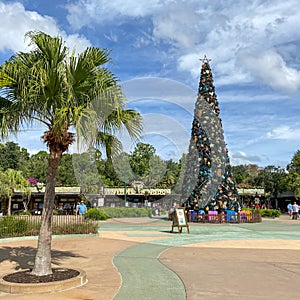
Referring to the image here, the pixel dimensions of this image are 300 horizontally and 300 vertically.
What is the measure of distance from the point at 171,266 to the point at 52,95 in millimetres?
4735

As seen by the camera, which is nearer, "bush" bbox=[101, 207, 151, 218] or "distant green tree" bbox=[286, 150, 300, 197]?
"bush" bbox=[101, 207, 151, 218]

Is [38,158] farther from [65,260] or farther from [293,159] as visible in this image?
[65,260]

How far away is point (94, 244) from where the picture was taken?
12883 mm

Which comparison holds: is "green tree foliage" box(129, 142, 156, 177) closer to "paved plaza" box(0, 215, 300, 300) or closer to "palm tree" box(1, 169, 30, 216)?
"palm tree" box(1, 169, 30, 216)

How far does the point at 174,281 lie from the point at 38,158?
66705mm

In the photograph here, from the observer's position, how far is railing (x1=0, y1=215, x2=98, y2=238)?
558 inches

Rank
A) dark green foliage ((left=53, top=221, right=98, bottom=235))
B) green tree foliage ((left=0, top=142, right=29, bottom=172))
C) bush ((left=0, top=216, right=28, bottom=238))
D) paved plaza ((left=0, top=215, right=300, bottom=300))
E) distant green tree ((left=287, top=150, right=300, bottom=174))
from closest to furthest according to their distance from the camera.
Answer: paved plaza ((left=0, top=215, right=300, bottom=300)) < bush ((left=0, top=216, right=28, bottom=238)) < dark green foliage ((left=53, top=221, right=98, bottom=235)) < distant green tree ((left=287, top=150, right=300, bottom=174)) < green tree foliage ((left=0, top=142, right=29, bottom=172))

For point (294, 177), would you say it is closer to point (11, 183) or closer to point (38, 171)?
point (11, 183)

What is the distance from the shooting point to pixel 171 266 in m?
8.77

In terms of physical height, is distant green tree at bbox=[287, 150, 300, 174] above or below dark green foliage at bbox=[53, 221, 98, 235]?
above

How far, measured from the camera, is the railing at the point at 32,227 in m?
14.2

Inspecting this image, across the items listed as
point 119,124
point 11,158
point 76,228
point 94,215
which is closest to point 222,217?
point 94,215

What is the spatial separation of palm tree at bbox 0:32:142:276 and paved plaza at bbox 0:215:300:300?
1.53 m

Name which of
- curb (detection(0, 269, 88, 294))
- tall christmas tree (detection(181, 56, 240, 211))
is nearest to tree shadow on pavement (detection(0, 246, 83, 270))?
curb (detection(0, 269, 88, 294))
